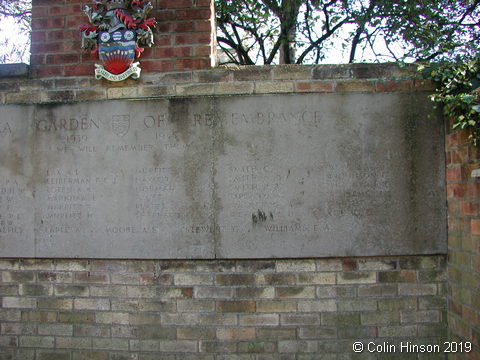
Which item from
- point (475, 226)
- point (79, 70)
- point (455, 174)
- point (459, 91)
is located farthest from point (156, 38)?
point (475, 226)

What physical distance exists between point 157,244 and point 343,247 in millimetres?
1463

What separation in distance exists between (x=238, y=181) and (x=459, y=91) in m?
1.79

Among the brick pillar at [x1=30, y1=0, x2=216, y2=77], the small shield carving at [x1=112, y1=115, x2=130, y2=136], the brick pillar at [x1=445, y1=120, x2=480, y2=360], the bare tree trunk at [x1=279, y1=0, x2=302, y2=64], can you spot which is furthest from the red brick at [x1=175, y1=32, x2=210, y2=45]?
the bare tree trunk at [x1=279, y1=0, x2=302, y2=64]

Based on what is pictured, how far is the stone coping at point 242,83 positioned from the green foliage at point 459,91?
0.45 ft

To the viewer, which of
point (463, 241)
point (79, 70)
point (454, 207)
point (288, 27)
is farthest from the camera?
point (288, 27)

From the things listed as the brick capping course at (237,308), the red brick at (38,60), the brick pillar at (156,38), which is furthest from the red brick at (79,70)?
the brick capping course at (237,308)

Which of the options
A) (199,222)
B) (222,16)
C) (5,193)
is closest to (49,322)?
(5,193)

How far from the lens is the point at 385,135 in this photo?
10.7 ft

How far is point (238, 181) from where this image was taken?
3.28 metres

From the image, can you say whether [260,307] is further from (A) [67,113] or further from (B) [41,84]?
(B) [41,84]

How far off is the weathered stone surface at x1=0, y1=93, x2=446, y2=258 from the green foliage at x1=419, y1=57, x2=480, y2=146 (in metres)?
0.21

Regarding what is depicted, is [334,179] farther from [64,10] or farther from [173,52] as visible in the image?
[64,10]

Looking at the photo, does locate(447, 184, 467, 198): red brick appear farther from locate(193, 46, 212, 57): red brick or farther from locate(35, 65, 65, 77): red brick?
locate(35, 65, 65, 77): red brick

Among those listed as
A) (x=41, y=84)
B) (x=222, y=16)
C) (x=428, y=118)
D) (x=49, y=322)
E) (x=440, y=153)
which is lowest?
(x=49, y=322)
